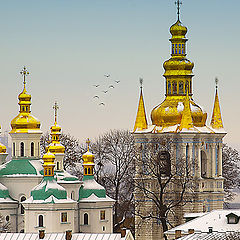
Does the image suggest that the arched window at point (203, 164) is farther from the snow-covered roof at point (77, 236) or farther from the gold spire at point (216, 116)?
the snow-covered roof at point (77, 236)

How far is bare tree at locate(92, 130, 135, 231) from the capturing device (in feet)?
267

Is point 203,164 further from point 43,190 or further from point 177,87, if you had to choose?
point 43,190

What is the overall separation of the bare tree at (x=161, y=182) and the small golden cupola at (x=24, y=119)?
6.32 metres

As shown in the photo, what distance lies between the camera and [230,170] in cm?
8262

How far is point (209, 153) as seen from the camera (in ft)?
236

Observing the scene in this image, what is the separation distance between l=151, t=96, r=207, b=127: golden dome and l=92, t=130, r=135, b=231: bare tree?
8270 millimetres

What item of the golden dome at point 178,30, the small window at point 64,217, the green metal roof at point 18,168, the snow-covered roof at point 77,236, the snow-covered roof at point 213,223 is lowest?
the snow-covered roof at point 77,236

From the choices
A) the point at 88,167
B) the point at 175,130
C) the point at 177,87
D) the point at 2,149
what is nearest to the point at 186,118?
the point at 175,130

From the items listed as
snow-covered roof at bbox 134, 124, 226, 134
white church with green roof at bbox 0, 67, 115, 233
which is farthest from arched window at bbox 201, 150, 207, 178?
white church with green roof at bbox 0, 67, 115, 233

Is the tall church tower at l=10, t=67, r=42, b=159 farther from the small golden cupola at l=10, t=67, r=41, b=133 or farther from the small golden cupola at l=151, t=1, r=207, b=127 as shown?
the small golden cupola at l=151, t=1, r=207, b=127

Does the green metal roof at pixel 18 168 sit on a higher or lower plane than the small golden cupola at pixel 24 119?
lower

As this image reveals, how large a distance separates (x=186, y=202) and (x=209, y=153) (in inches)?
159

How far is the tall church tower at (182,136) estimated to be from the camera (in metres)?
70.6

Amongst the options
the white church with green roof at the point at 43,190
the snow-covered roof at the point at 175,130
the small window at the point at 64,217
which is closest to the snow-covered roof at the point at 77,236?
the white church with green roof at the point at 43,190
